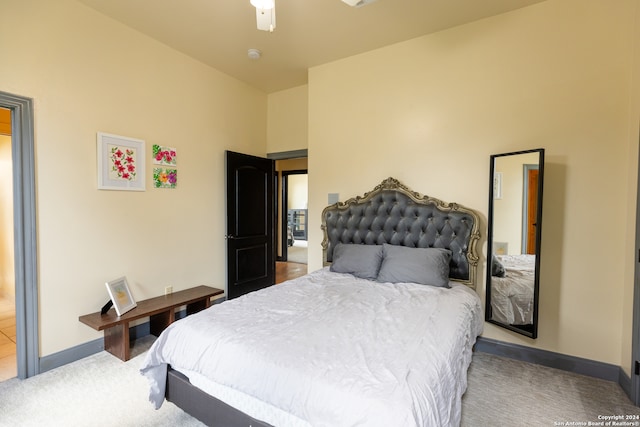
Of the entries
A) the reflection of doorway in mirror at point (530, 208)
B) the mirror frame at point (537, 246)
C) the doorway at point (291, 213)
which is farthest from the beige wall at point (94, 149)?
the reflection of doorway in mirror at point (530, 208)

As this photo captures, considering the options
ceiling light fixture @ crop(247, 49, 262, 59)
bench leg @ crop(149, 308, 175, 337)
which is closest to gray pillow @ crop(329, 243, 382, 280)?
bench leg @ crop(149, 308, 175, 337)

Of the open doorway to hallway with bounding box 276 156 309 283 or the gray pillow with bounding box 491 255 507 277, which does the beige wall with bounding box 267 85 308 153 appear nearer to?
the open doorway to hallway with bounding box 276 156 309 283

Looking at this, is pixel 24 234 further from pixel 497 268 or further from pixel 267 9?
pixel 497 268

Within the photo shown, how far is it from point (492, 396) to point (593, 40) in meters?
2.89

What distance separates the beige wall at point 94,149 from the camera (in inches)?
93.7

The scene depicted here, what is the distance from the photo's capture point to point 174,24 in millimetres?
2873

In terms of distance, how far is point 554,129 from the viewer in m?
2.52

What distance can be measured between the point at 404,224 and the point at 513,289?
3.64ft

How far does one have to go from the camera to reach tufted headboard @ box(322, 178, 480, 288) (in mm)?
2814

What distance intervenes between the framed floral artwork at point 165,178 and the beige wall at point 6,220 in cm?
194

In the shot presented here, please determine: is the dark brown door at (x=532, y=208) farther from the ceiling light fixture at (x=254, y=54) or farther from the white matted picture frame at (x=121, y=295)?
the white matted picture frame at (x=121, y=295)

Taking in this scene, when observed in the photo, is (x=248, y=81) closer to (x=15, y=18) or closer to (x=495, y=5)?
(x=15, y=18)

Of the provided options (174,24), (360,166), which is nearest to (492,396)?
(360,166)

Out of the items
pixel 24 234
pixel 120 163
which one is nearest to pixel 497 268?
pixel 120 163
